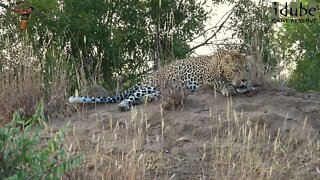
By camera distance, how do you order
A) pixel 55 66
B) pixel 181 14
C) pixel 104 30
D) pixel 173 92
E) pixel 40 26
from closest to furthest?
pixel 173 92
pixel 55 66
pixel 40 26
pixel 104 30
pixel 181 14

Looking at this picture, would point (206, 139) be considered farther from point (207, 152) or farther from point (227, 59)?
point (227, 59)

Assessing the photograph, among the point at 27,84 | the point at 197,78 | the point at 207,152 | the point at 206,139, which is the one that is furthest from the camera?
the point at 197,78

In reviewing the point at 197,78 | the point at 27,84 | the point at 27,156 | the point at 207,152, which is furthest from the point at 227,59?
the point at 27,156

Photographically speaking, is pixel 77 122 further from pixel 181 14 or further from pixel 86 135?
pixel 181 14

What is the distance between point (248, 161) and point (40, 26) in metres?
5.95

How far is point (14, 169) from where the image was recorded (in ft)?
15.6

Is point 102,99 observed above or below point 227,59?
below

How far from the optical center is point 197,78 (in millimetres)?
10672

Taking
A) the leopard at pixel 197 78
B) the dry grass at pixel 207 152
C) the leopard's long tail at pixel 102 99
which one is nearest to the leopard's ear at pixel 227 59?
the leopard at pixel 197 78

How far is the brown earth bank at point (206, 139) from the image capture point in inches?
257

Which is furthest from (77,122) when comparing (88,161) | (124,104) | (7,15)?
(7,15)

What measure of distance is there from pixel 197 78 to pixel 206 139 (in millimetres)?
2971

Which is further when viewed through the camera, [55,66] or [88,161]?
[55,66]

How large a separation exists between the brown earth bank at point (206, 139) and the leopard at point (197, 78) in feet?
0.68
